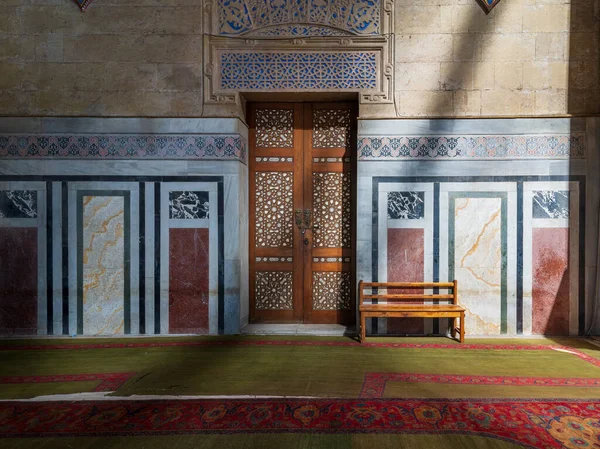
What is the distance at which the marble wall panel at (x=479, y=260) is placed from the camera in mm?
4305

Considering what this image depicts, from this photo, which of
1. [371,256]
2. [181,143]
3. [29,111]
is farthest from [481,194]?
[29,111]

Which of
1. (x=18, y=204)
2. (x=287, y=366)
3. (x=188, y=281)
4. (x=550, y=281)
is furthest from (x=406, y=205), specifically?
(x=18, y=204)

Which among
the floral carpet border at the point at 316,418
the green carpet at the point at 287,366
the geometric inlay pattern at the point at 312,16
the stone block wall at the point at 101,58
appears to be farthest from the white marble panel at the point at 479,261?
the stone block wall at the point at 101,58

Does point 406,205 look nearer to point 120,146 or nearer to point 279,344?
point 279,344

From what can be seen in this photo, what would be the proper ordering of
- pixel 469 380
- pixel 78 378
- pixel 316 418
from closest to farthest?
pixel 316 418 → pixel 469 380 → pixel 78 378

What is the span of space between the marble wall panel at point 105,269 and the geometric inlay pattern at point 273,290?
138 centimetres

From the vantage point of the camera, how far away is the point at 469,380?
3.11 metres

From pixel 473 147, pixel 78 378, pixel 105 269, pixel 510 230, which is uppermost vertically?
pixel 473 147

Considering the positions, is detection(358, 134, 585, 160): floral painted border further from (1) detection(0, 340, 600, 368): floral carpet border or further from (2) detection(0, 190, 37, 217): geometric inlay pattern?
(2) detection(0, 190, 37, 217): geometric inlay pattern

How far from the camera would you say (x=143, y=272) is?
172 inches

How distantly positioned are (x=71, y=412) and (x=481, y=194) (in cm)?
388

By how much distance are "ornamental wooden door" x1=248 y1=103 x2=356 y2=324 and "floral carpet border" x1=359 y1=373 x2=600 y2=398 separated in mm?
1516

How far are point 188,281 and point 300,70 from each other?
94.7 inches

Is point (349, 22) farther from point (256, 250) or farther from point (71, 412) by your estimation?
point (71, 412)
